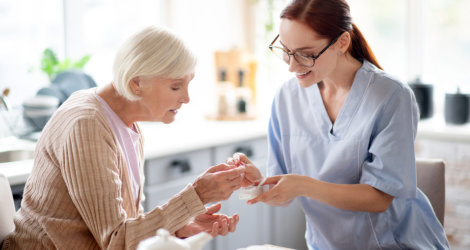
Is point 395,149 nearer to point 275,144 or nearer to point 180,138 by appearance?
point 275,144

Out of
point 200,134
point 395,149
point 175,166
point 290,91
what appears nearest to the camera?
point 395,149

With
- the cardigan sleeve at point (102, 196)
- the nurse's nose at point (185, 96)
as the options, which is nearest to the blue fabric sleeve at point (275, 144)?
the nurse's nose at point (185, 96)

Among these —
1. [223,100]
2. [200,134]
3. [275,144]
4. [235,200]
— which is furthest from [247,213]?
[275,144]

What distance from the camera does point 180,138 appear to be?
2504mm

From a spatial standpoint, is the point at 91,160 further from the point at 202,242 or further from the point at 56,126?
the point at 202,242

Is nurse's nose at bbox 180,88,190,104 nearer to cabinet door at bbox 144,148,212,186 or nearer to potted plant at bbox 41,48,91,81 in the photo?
cabinet door at bbox 144,148,212,186

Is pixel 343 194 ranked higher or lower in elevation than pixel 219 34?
lower

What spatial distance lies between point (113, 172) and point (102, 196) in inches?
2.6

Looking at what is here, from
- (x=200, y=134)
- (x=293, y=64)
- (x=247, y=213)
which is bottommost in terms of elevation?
(x=247, y=213)

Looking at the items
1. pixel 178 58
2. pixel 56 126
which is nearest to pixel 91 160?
pixel 56 126

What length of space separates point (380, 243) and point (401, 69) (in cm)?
206

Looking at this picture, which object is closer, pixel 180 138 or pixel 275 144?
pixel 275 144

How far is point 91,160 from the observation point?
1.24m

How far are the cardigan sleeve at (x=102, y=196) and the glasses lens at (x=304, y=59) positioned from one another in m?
0.54
